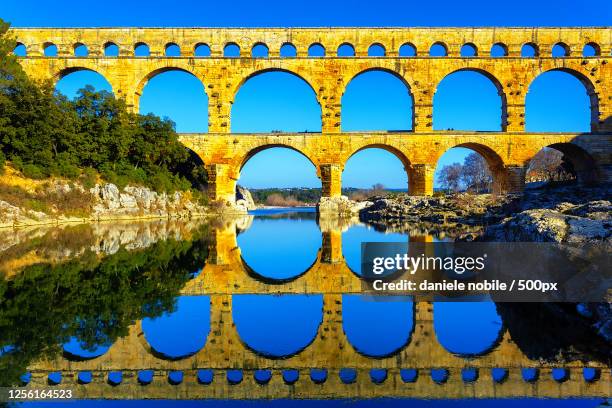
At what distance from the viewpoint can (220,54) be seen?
24750 millimetres

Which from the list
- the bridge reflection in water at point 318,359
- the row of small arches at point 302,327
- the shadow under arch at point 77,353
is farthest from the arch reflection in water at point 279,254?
the shadow under arch at point 77,353

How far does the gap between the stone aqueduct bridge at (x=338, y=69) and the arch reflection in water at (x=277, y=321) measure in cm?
1919

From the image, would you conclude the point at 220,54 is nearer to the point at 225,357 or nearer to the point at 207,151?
the point at 207,151

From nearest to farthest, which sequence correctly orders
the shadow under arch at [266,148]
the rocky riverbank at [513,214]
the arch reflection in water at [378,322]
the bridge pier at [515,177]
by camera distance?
1. the arch reflection in water at [378,322]
2. the rocky riverbank at [513,214]
3. the bridge pier at [515,177]
4. the shadow under arch at [266,148]

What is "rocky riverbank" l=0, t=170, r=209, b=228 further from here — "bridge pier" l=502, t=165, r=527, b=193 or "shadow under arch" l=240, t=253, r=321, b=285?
"bridge pier" l=502, t=165, r=527, b=193

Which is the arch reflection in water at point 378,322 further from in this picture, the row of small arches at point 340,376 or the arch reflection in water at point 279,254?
the arch reflection in water at point 279,254

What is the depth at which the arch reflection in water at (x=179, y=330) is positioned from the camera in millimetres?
3924

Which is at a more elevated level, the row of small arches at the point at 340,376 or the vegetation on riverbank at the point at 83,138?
the vegetation on riverbank at the point at 83,138

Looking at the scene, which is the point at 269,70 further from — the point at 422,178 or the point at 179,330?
the point at 179,330

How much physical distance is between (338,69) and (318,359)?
22841mm

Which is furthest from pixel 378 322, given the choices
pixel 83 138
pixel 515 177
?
pixel 515 177

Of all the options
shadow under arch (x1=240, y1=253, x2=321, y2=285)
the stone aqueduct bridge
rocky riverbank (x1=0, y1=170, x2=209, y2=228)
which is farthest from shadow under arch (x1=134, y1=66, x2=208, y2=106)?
shadow under arch (x1=240, y1=253, x2=321, y2=285)

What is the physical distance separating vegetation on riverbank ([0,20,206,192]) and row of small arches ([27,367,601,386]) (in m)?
16.0

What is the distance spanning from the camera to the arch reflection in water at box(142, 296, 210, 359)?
3924 millimetres
